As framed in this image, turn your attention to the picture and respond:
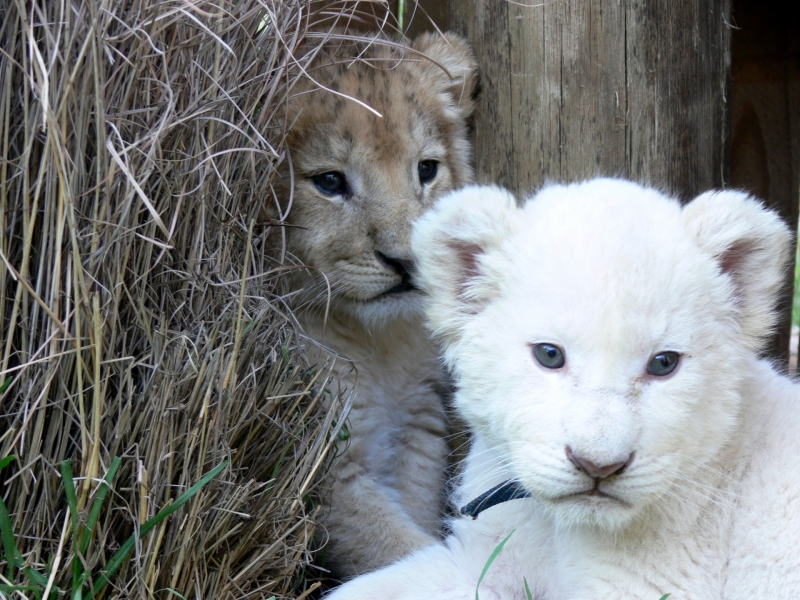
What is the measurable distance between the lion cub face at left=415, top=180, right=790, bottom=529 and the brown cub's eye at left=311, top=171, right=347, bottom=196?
2.98 feet

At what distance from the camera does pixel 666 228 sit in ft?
7.35

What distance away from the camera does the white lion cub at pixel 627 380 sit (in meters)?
2.03

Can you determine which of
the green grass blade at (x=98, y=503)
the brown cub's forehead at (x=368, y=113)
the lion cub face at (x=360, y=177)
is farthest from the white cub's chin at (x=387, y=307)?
the green grass blade at (x=98, y=503)

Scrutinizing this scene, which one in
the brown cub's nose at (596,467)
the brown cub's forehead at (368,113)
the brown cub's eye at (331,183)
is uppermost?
the brown cub's forehead at (368,113)

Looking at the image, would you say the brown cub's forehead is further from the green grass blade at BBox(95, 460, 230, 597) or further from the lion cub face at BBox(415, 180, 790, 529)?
the green grass blade at BBox(95, 460, 230, 597)

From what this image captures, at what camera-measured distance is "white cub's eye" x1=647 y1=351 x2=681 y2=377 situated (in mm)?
2080

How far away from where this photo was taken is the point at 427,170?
3498 millimetres

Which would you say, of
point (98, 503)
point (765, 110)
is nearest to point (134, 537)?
point (98, 503)

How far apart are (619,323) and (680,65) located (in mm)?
1303

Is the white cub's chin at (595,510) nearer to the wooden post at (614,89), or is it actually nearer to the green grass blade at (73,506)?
the green grass blade at (73,506)

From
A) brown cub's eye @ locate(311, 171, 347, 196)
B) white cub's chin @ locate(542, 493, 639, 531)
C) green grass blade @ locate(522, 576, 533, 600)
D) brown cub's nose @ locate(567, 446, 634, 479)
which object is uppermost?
brown cub's eye @ locate(311, 171, 347, 196)

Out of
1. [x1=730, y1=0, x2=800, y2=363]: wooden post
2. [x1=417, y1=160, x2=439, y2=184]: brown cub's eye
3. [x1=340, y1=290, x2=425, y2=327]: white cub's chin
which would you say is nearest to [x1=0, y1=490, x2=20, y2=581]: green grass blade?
[x1=340, y1=290, x2=425, y2=327]: white cub's chin

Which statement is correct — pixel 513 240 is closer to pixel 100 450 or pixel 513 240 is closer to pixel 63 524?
pixel 100 450

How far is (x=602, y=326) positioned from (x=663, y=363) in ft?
0.62
